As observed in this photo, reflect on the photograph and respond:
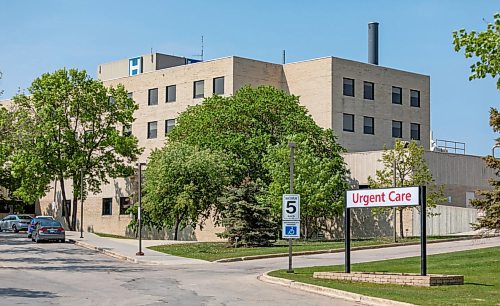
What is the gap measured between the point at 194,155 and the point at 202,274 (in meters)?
23.1

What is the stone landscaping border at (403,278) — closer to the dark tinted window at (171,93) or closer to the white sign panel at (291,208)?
the white sign panel at (291,208)

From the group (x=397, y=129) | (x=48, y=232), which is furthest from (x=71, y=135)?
(x=397, y=129)

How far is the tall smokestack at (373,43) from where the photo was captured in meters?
75.8

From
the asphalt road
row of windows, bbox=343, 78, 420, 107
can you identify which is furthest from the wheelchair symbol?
row of windows, bbox=343, 78, 420, 107

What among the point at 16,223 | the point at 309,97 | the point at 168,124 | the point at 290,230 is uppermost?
the point at 309,97

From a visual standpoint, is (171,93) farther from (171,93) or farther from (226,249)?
(226,249)

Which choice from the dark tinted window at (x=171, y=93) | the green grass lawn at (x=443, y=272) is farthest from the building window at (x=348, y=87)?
the green grass lawn at (x=443, y=272)

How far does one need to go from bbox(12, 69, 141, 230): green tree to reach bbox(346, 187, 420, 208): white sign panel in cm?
4168

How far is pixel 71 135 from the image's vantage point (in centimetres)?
6712

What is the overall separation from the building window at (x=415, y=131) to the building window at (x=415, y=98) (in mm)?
1790

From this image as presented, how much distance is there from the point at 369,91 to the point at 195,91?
14856 millimetres

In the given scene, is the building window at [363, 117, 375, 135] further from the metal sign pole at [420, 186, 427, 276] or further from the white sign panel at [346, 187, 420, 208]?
the metal sign pole at [420, 186, 427, 276]

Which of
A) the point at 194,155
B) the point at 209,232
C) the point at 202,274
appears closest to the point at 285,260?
the point at 202,274

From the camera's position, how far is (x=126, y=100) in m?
70.1
